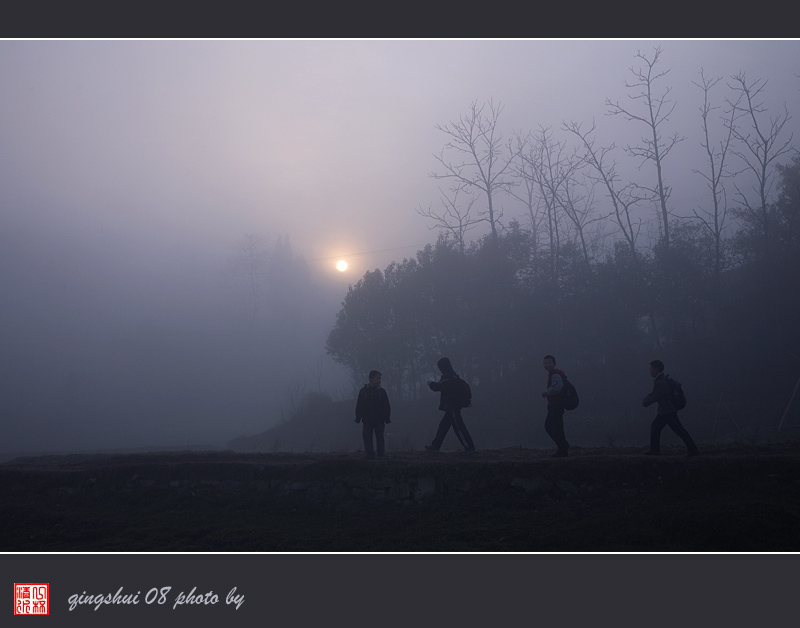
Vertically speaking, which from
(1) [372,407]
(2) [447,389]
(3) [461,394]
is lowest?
(1) [372,407]

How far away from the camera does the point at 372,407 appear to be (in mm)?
10992

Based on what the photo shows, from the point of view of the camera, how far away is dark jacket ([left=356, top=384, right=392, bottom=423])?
35.9ft

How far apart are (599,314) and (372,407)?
1179 inches

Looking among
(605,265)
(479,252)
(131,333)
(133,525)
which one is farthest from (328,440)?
(131,333)

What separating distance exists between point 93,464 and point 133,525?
434 cm

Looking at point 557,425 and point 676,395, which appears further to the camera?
point 557,425

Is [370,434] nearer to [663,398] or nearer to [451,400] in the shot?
[451,400]

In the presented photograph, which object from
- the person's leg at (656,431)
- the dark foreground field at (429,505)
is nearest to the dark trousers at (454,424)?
the dark foreground field at (429,505)

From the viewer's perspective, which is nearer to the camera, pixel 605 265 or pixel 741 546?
pixel 741 546

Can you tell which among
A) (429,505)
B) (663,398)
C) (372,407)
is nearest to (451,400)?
(372,407)

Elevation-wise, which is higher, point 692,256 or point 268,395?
point 692,256

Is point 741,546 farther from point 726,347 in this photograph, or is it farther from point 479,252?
point 479,252

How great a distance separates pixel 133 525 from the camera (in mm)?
9344
